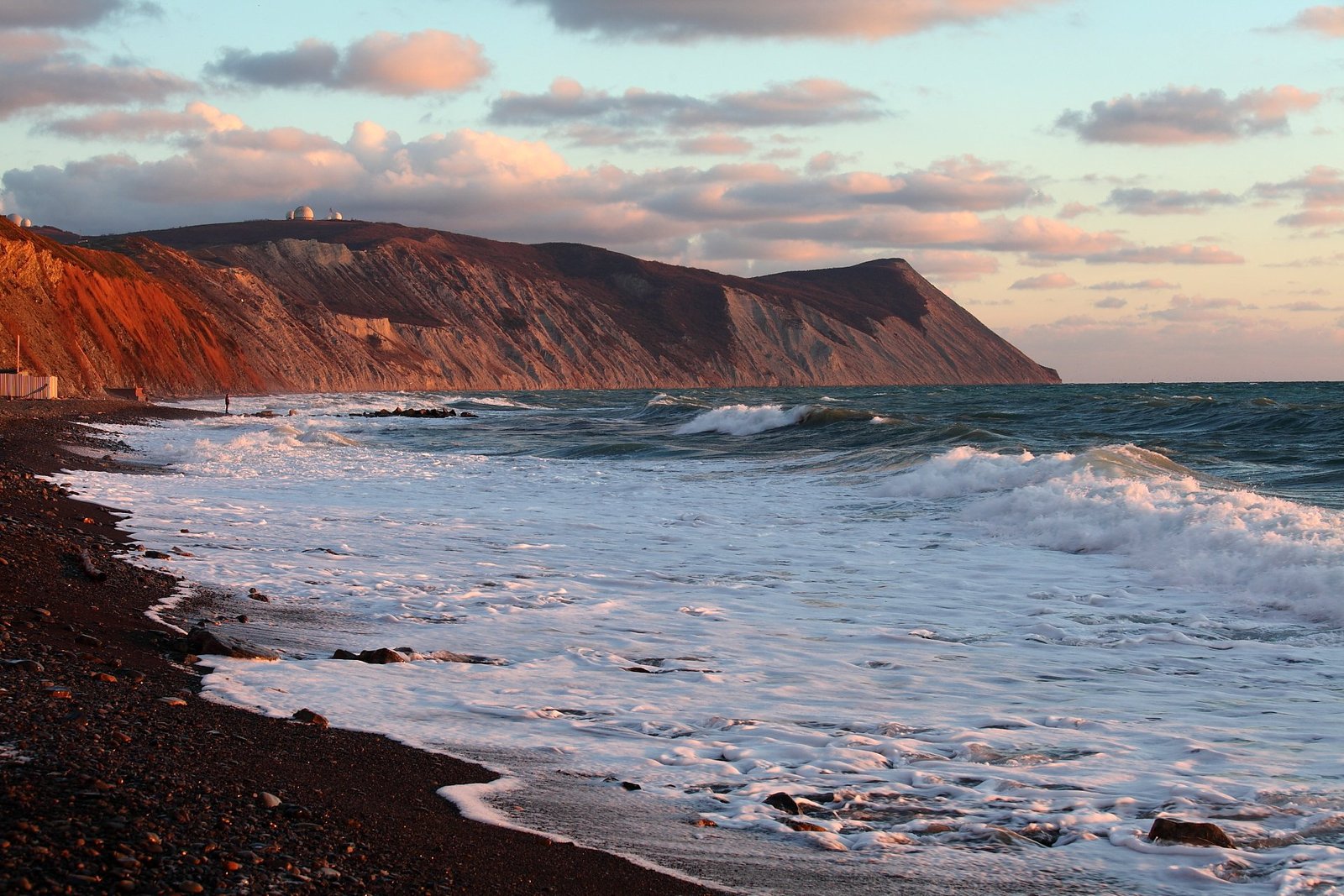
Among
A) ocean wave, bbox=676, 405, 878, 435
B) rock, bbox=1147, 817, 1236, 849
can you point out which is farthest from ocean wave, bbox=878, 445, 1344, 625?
ocean wave, bbox=676, 405, 878, 435

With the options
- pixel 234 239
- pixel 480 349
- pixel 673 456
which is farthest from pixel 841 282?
pixel 673 456

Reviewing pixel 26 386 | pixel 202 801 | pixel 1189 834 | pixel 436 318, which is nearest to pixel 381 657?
pixel 202 801

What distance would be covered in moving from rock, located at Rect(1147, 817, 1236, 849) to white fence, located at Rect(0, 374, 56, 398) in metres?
39.6

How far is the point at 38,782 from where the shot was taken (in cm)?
388

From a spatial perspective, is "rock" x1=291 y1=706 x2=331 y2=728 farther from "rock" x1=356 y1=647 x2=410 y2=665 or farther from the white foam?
the white foam

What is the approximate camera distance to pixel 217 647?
687 centimetres

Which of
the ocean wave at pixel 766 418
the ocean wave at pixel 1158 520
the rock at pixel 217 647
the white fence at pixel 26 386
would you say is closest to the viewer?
the rock at pixel 217 647

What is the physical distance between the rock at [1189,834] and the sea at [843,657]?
0.18ft

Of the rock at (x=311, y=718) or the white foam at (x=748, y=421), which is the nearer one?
→ the rock at (x=311, y=718)

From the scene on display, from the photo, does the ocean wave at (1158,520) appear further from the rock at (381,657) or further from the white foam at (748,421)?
the white foam at (748,421)

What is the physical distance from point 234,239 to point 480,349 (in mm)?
31988

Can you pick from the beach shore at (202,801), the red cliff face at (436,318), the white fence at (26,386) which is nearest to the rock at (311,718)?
the beach shore at (202,801)

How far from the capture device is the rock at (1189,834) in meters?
4.43

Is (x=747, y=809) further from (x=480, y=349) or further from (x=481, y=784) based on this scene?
(x=480, y=349)
